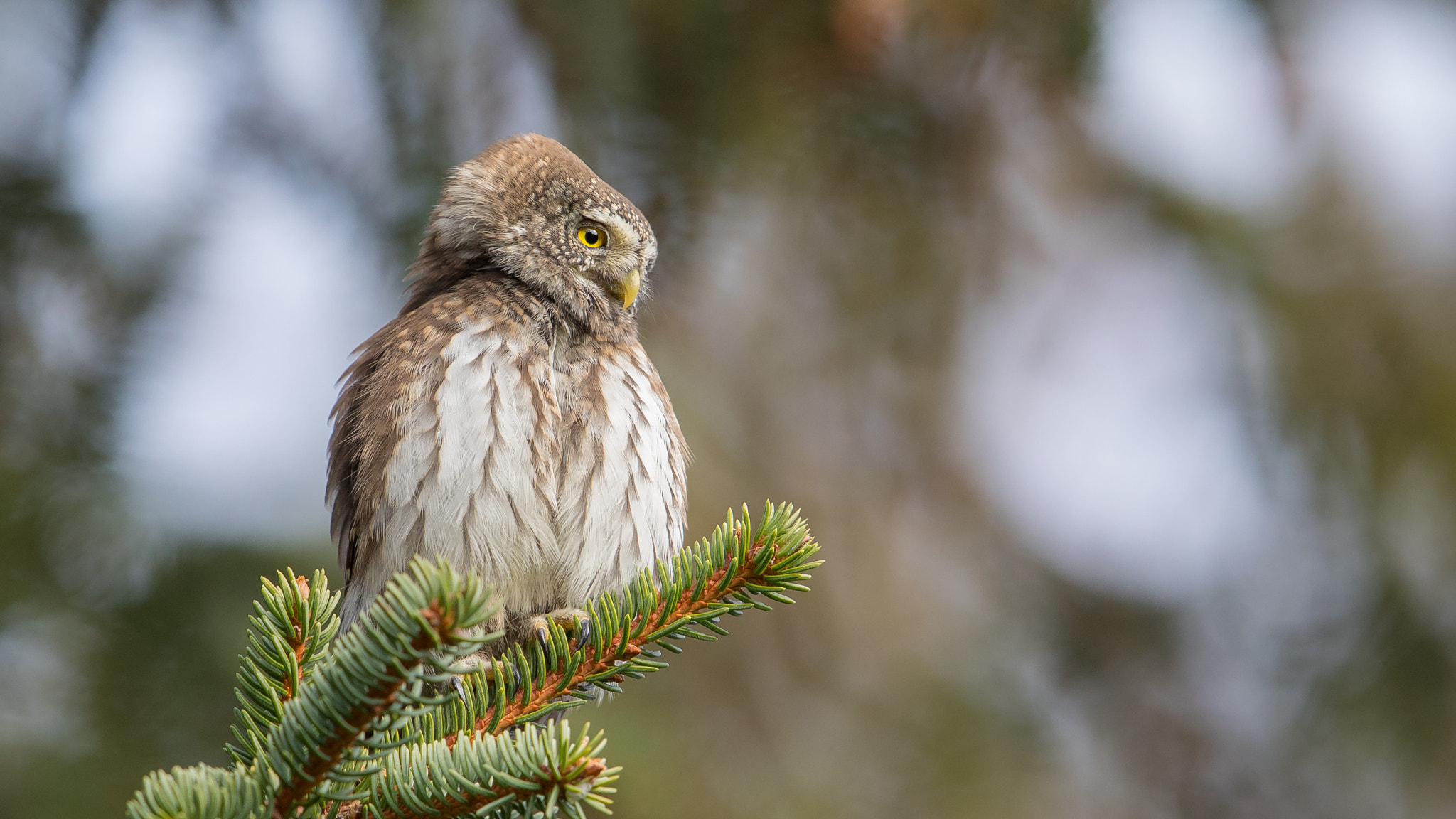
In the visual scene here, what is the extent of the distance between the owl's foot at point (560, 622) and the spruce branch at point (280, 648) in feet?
2.61

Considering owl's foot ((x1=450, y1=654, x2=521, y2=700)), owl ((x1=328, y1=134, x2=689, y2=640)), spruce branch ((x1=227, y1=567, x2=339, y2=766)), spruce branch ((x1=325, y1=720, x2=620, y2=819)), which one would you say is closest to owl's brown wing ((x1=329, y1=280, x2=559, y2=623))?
owl ((x1=328, y1=134, x2=689, y2=640))

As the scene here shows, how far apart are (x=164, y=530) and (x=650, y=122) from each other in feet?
6.44

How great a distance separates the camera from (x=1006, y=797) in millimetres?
4074

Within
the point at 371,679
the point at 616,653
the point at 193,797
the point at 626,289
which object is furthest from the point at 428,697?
the point at 626,289

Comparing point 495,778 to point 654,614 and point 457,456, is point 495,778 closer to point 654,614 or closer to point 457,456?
point 654,614

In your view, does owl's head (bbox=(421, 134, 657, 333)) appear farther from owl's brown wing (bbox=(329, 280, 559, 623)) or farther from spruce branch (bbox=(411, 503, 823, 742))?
spruce branch (bbox=(411, 503, 823, 742))

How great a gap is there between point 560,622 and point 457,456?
0.47 m

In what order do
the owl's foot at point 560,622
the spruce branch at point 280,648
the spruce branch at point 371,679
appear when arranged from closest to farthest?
the spruce branch at point 371,679 < the spruce branch at point 280,648 < the owl's foot at point 560,622

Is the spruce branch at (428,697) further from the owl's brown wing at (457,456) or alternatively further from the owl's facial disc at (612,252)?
the owl's facial disc at (612,252)

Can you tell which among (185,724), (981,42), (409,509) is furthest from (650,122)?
(185,724)

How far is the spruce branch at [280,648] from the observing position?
4.52ft

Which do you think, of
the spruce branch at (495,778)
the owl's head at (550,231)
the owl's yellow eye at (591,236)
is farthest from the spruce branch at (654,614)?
the owl's yellow eye at (591,236)

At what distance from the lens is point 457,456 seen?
89.2 inches

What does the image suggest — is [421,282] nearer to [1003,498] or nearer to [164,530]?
[164,530]
